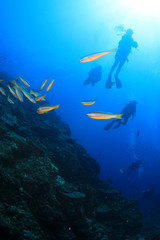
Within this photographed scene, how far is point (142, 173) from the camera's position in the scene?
59.8m

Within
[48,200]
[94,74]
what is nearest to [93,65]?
[94,74]

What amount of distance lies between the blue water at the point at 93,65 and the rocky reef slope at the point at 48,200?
121 feet

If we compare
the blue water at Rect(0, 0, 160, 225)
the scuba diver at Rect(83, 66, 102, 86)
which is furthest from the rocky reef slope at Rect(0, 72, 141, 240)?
the blue water at Rect(0, 0, 160, 225)

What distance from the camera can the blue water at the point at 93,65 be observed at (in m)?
59.0

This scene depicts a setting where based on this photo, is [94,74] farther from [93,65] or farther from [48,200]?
[93,65]

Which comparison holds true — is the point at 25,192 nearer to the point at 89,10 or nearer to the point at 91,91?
the point at 89,10

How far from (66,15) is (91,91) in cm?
5062

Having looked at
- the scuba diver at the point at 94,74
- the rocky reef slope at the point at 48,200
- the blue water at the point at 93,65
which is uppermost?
the blue water at the point at 93,65

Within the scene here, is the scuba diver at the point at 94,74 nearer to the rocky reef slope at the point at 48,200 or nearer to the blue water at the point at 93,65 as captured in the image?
the rocky reef slope at the point at 48,200

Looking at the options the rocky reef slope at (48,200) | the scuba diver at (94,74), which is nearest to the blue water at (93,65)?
the scuba diver at (94,74)

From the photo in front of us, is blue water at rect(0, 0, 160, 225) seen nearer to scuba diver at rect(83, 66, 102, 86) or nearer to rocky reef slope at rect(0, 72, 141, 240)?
scuba diver at rect(83, 66, 102, 86)

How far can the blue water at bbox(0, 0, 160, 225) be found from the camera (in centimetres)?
5898

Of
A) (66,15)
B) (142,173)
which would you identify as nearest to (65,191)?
(142,173)

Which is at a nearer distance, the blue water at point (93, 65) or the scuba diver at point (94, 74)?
the scuba diver at point (94, 74)
